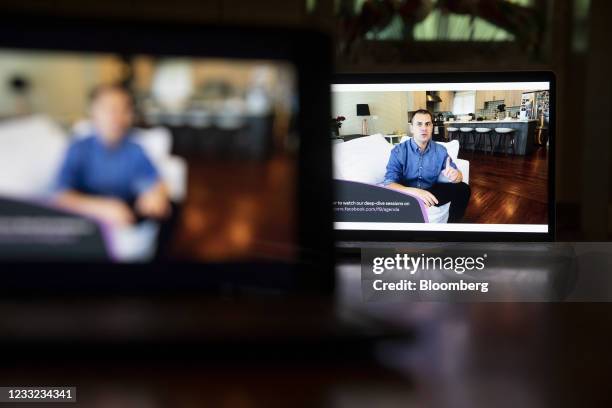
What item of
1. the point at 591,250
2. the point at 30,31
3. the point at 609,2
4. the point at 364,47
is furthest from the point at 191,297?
the point at 609,2

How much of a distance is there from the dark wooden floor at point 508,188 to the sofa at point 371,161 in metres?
0.02

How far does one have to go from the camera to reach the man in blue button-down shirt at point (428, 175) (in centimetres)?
105

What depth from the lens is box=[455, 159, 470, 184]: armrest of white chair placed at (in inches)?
41.5

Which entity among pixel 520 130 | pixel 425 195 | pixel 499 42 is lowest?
pixel 425 195

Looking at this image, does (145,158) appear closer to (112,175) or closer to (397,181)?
(112,175)

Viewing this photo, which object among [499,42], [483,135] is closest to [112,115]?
[483,135]

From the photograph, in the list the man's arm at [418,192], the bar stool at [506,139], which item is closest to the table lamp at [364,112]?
the man's arm at [418,192]

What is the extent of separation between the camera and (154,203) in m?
0.48

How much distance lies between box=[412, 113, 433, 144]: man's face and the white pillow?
5 cm

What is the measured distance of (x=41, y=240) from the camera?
48cm

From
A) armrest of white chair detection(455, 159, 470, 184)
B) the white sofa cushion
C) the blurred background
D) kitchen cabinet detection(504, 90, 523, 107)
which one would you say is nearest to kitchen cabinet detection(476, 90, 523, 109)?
kitchen cabinet detection(504, 90, 523, 107)

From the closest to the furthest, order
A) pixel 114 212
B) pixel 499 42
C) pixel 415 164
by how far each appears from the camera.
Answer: pixel 114 212 → pixel 415 164 → pixel 499 42

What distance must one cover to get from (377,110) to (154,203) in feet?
2.22

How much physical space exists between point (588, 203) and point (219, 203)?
2330mm
